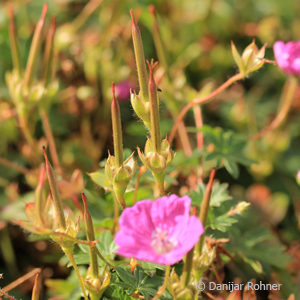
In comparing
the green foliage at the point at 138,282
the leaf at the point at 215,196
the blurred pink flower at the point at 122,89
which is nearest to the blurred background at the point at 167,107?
the blurred pink flower at the point at 122,89

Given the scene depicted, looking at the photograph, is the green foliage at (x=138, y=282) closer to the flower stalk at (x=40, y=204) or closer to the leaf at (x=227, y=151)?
the flower stalk at (x=40, y=204)

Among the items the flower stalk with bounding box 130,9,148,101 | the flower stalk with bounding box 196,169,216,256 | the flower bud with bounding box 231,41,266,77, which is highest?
the flower stalk with bounding box 130,9,148,101

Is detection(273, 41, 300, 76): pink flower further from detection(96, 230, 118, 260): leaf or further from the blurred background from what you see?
detection(96, 230, 118, 260): leaf

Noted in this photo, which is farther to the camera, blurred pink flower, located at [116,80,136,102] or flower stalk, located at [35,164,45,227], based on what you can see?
blurred pink flower, located at [116,80,136,102]

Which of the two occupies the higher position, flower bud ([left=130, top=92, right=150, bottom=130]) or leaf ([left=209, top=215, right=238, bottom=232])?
flower bud ([left=130, top=92, right=150, bottom=130])

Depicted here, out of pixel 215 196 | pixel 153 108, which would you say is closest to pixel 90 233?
pixel 153 108

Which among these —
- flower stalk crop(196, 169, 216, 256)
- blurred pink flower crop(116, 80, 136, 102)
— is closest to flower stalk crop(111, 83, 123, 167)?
flower stalk crop(196, 169, 216, 256)

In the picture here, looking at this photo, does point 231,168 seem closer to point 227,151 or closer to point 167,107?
point 227,151

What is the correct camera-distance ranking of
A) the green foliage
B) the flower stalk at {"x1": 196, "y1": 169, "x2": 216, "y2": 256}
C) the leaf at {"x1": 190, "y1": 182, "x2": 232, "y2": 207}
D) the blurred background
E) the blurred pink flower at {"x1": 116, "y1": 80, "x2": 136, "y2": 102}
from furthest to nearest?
the blurred pink flower at {"x1": 116, "y1": 80, "x2": 136, "y2": 102} → the blurred background → the leaf at {"x1": 190, "y1": 182, "x2": 232, "y2": 207} → the green foliage → the flower stalk at {"x1": 196, "y1": 169, "x2": 216, "y2": 256}

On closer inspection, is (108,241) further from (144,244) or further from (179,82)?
(179,82)
